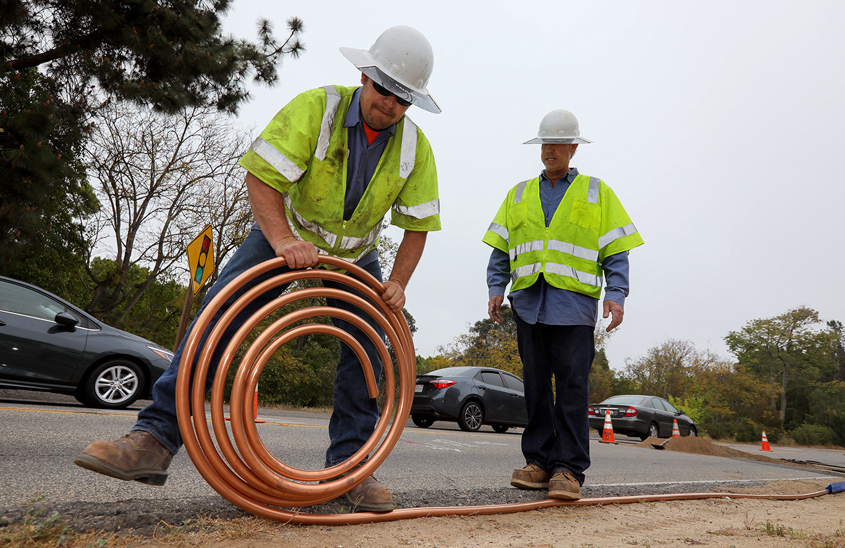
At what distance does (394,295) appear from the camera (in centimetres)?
251

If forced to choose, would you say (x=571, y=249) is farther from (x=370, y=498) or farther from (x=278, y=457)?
(x=278, y=457)

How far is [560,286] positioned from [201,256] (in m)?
7.30

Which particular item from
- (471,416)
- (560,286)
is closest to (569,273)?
(560,286)

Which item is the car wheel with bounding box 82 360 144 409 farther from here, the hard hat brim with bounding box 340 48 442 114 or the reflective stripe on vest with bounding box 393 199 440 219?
the hard hat brim with bounding box 340 48 442 114

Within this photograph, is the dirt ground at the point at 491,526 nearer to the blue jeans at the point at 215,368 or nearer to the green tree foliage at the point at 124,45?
the blue jeans at the point at 215,368

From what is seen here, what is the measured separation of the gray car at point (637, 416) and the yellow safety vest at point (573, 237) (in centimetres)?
1272

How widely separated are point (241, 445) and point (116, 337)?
247 inches

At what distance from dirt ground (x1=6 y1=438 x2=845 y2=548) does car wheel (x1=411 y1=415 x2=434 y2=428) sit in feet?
25.6

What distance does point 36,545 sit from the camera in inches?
64.2

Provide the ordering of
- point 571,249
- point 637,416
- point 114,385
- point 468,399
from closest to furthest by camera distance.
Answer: point 571,249 → point 114,385 → point 468,399 → point 637,416

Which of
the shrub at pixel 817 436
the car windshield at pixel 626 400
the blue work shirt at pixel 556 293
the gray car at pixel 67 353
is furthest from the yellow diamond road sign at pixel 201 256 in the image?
the shrub at pixel 817 436

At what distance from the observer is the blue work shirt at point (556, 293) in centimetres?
343

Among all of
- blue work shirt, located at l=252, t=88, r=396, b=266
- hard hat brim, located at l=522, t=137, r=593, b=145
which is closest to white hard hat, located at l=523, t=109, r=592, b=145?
hard hat brim, located at l=522, t=137, r=593, b=145

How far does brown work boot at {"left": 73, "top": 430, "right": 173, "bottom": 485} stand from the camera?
184 centimetres
